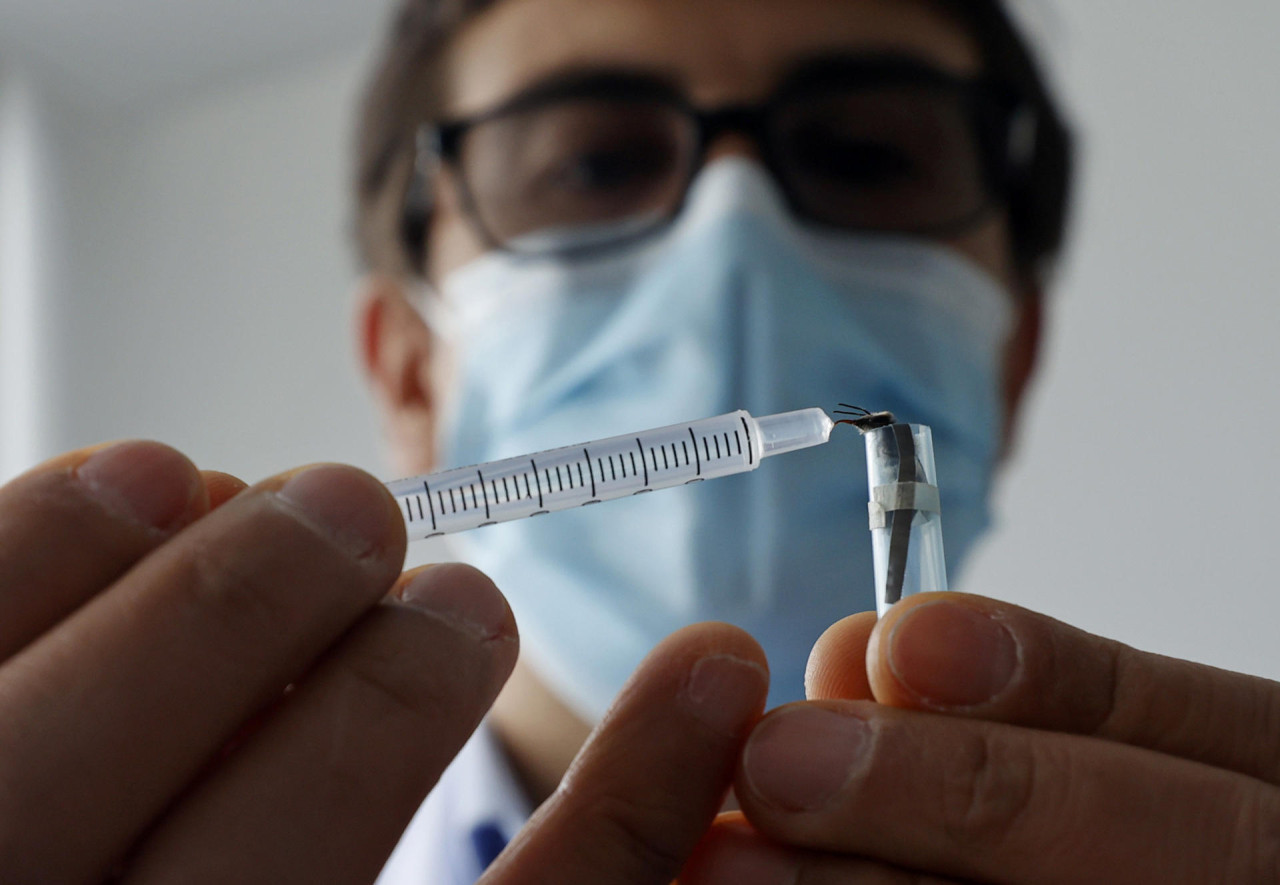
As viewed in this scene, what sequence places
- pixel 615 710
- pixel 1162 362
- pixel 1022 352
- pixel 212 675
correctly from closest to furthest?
pixel 212 675, pixel 615 710, pixel 1022 352, pixel 1162 362

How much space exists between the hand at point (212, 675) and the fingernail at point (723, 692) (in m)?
0.13

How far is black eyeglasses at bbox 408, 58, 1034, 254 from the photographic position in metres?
1.53

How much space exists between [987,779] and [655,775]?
8.0 inches

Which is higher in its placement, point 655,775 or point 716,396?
point 716,396

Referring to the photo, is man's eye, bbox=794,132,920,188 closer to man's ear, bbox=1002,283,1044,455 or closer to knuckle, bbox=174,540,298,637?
man's ear, bbox=1002,283,1044,455

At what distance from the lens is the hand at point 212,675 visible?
1.68 feet

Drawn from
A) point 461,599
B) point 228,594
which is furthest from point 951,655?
point 228,594

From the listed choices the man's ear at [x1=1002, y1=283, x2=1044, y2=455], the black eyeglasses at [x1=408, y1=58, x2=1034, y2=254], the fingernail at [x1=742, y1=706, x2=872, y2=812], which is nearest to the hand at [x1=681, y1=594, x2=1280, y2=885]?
the fingernail at [x1=742, y1=706, x2=872, y2=812]

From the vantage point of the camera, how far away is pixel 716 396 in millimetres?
1362

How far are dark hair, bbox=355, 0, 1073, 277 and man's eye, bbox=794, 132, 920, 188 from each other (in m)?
0.29

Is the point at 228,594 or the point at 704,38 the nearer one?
the point at 228,594

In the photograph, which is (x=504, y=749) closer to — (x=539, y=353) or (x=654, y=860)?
(x=539, y=353)

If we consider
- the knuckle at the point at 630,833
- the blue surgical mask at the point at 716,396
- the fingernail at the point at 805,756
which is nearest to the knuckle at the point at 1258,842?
the fingernail at the point at 805,756

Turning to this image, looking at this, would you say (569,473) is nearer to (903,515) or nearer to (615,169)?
(903,515)
